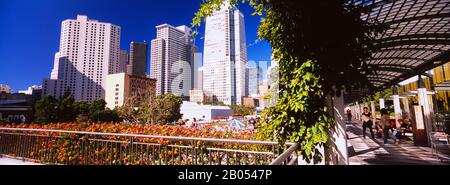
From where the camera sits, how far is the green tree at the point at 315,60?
9.97ft

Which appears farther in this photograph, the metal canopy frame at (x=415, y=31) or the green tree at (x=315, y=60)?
the metal canopy frame at (x=415, y=31)

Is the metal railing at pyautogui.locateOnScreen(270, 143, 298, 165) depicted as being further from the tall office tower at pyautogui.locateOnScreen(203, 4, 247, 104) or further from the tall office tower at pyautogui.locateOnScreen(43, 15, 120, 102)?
the tall office tower at pyautogui.locateOnScreen(43, 15, 120, 102)

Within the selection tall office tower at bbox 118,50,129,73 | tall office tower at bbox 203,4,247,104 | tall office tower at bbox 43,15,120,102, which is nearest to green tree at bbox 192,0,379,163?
tall office tower at bbox 203,4,247,104

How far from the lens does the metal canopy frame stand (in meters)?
8.18

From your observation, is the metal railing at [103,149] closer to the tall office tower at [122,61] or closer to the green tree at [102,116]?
the green tree at [102,116]

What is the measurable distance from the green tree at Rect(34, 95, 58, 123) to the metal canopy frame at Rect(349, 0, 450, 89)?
34067 mm

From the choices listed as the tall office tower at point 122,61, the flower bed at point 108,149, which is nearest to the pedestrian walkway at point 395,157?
the flower bed at point 108,149

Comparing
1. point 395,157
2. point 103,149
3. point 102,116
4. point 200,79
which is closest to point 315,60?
point 103,149

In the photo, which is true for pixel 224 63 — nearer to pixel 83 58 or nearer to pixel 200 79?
pixel 200 79

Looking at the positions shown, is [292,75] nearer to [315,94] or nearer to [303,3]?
[315,94]

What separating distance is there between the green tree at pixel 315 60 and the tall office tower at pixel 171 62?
4824 inches

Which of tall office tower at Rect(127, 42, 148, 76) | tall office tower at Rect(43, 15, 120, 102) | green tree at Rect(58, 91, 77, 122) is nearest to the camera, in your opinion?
green tree at Rect(58, 91, 77, 122)

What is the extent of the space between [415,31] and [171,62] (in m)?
132
